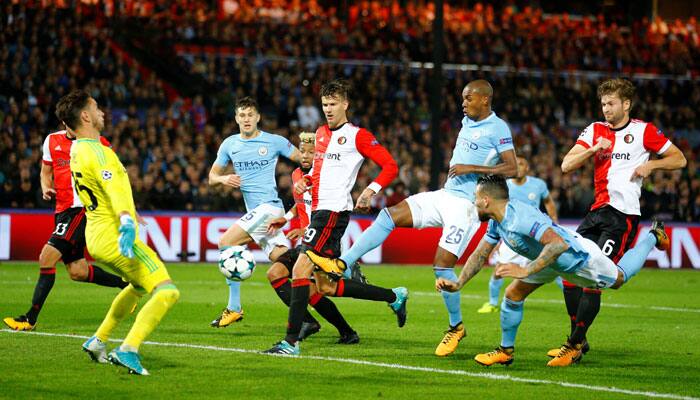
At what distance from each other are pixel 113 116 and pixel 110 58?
181 centimetres

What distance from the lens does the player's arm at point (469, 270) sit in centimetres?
852

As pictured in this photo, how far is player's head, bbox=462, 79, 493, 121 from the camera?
31.6 ft

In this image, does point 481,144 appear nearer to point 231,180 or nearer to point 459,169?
point 459,169

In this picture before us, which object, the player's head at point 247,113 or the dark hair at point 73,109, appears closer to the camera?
the dark hair at point 73,109

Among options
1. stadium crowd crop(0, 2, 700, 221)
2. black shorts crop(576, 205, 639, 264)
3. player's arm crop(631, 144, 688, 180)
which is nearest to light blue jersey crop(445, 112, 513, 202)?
black shorts crop(576, 205, 639, 264)

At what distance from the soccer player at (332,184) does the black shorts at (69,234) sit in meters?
3.07

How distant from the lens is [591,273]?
8.74 metres

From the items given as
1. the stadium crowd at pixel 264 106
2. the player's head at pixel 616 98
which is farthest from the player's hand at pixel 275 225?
the stadium crowd at pixel 264 106

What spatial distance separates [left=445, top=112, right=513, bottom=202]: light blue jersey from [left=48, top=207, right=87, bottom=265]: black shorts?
4.19 m

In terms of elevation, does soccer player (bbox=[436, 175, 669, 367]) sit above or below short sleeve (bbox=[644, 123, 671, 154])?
below

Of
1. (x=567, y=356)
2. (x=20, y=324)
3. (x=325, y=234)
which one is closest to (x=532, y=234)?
(x=567, y=356)

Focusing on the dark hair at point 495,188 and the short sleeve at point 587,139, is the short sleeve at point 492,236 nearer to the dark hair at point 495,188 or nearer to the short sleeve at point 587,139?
the short sleeve at point 587,139

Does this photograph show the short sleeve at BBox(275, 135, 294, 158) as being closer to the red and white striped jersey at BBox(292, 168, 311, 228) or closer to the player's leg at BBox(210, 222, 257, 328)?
the red and white striped jersey at BBox(292, 168, 311, 228)

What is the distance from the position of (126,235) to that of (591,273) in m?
3.86
